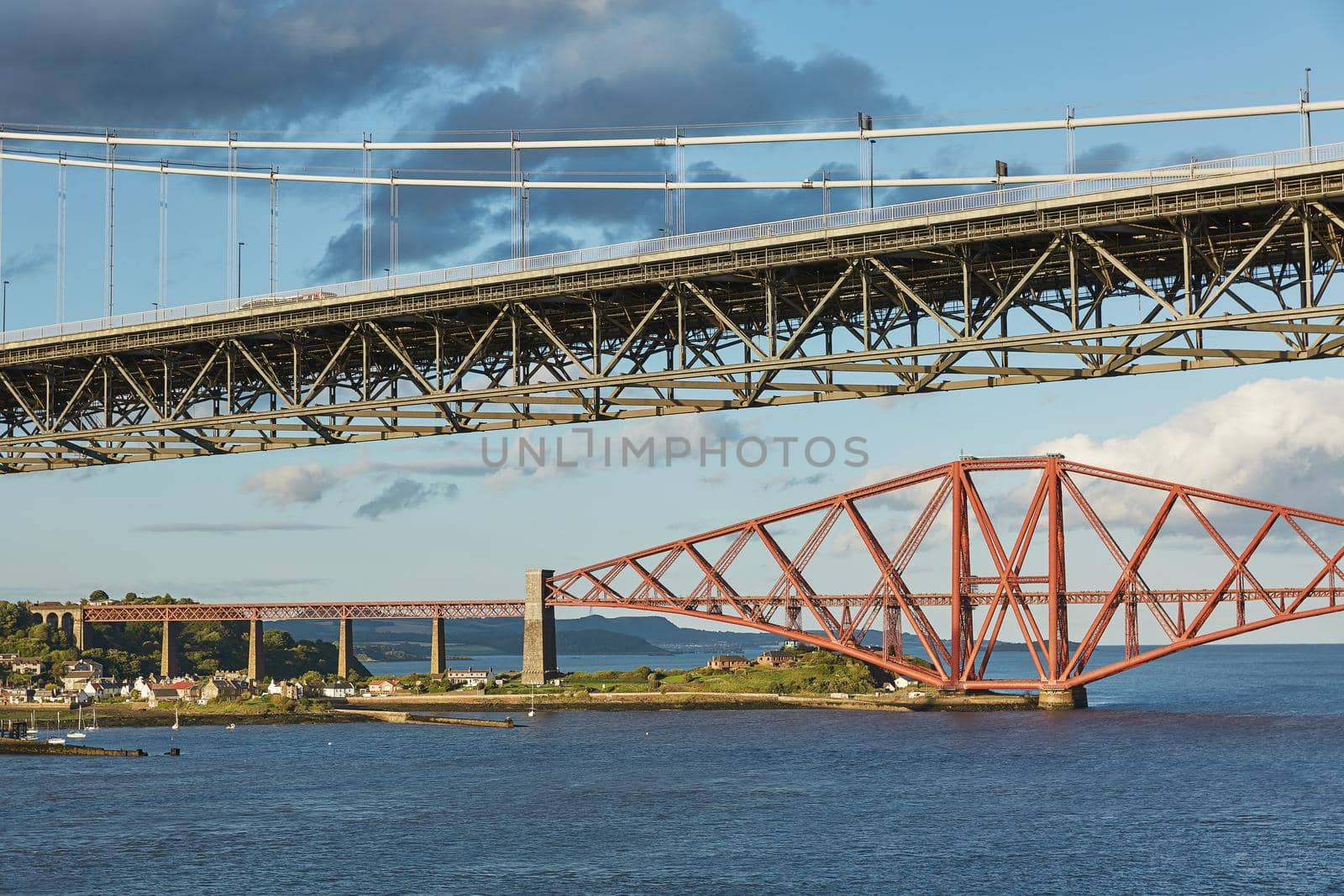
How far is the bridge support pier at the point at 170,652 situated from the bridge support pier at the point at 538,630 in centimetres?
4166

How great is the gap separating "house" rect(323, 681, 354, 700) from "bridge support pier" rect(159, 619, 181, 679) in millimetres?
24667

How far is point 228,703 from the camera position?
138 meters

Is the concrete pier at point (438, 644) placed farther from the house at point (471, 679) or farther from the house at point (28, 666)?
the house at point (28, 666)

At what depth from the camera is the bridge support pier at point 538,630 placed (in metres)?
150

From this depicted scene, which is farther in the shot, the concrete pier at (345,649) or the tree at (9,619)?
the tree at (9,619)

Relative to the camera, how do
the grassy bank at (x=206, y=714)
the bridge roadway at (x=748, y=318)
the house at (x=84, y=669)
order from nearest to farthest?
the bridge roadway at (x=748, y=318)
the grassy bank at (x=206, y=714)
the house at (x=84, y=669)

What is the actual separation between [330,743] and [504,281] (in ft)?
179

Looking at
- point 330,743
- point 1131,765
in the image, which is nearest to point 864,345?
point 1131,765

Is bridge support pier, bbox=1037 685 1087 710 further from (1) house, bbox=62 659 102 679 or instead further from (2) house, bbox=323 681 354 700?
(1) house, bbox=62 659 102 679

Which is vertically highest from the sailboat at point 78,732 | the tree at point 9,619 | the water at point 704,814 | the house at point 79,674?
the tree at point 9,619

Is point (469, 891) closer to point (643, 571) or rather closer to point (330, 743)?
point (330, 743)

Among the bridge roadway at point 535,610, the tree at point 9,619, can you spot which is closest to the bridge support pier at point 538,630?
the bridge roadway at point 535,610

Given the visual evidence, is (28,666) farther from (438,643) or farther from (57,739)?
(57,739)

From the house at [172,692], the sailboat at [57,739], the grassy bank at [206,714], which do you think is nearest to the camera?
the sailboat at [57,739]
